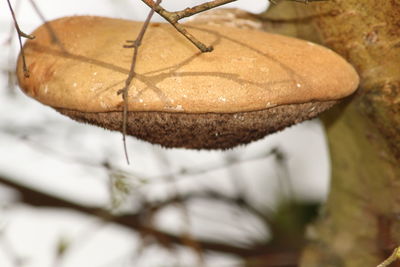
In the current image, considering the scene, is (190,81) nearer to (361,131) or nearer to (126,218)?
(361,131)

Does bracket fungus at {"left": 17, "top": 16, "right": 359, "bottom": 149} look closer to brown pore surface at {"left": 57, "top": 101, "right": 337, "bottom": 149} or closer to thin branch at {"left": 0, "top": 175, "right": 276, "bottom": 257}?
brown pore surface at {"left": 57, "top": 101, "right": 337, "bottom": 149}

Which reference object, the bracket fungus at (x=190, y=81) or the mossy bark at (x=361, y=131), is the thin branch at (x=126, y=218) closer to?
the mossy bark at (x=361, y=131)

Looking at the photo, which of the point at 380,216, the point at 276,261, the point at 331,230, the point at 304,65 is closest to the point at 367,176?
the point at 380,216

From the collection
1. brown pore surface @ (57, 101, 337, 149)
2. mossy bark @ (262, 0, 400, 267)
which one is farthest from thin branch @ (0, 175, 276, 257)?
brown pore surface @ (57, 101, 337, 149)

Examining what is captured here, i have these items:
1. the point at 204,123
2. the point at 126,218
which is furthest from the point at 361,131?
the point at 126,218

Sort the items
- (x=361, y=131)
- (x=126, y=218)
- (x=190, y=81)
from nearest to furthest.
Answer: (x=190, y=81)
(x=361, y=131)
(x=126, y=218)

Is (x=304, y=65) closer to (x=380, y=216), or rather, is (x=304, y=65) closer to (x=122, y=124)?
(x=122, y=124)

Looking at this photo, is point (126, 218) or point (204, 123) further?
point (126, 218)
